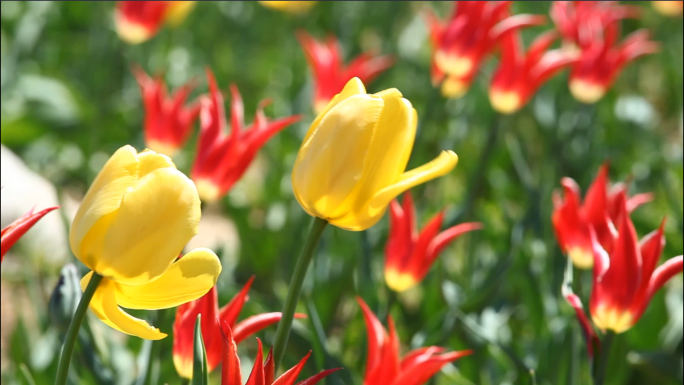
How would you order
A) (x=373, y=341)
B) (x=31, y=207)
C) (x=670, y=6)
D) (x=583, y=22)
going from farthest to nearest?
(x=670, y=6) < (x=583, y=22) < (x=31, y=207) < (x=373, y=341)

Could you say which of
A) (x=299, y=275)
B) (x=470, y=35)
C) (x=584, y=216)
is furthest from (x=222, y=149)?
(x=470, y=35)

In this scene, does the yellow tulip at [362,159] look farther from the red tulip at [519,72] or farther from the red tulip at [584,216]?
the red tulip at [519,72]

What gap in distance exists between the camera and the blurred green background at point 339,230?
4.86 ft

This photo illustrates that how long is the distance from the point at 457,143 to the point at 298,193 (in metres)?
1.70

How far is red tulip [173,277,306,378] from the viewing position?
2.83 ft

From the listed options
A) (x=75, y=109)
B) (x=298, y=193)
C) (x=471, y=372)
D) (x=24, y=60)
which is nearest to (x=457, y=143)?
(x=471, y=372)

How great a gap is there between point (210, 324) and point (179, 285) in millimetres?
171

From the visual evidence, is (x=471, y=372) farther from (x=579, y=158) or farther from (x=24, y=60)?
(x=24, y=60)

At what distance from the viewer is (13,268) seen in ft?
6.48

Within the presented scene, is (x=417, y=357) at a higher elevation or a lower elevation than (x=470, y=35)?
higher

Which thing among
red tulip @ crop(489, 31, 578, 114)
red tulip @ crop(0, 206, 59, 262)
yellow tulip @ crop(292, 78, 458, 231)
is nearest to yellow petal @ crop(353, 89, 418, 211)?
yellow tulip @ crop(292, 78, 458, 231)

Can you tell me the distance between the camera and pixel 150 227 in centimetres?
69

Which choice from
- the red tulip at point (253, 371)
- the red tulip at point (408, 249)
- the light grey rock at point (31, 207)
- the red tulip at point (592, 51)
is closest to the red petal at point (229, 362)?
the red tulip at point (253, 371)

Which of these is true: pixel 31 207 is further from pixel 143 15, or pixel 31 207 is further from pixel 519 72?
pixel 519 72
